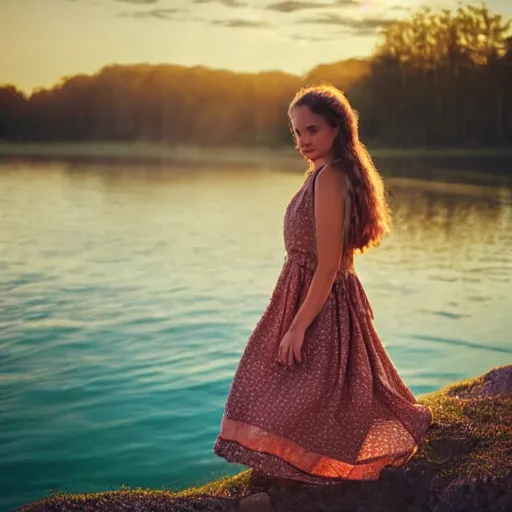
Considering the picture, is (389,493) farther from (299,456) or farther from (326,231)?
(326,231)

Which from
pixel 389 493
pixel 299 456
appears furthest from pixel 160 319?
pixel 389 493

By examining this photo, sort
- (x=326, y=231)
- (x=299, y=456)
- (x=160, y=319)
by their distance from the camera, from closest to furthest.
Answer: (x=326, y=231) → (x=299, y=456) → (x=160, y=319)

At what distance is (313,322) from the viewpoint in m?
3.25

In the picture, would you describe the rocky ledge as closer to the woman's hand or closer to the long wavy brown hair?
the woman's hand

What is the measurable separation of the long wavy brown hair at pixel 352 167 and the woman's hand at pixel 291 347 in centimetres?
37

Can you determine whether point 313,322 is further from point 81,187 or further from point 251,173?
point 251,173

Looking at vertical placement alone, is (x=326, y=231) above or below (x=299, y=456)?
above

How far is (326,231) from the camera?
3.10 m

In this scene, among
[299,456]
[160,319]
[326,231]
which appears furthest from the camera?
[160,319]

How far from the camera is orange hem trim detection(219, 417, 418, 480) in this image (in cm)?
320

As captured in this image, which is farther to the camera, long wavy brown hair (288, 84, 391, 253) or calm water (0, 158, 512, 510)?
calm water (0, 158, 512, 510)

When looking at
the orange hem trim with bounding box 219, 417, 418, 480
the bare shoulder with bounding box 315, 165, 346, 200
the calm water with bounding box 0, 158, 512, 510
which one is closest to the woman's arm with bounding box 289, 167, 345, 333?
the bare shoulder with bounding box 315, 165, 346, 200

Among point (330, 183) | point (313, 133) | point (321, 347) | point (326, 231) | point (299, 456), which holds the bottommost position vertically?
point (299, 456)

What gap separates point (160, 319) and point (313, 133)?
5521 millimetres
